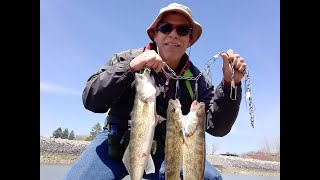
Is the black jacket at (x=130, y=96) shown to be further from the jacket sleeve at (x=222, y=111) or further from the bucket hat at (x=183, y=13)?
the bucket hat at (x=183, y=13)

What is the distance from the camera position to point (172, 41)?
494 centimetres

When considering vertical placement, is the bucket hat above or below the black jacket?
above

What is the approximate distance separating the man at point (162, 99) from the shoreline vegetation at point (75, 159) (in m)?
16.6

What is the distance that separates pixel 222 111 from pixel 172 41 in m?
1.28

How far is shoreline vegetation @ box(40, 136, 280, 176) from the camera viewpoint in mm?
37031

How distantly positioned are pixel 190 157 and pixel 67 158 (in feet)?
122

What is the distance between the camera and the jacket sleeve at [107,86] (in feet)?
14.2

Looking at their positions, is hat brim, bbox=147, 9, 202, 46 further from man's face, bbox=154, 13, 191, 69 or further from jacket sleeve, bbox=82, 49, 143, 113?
jacket sleeve, bbox=82, 49, 143, 113

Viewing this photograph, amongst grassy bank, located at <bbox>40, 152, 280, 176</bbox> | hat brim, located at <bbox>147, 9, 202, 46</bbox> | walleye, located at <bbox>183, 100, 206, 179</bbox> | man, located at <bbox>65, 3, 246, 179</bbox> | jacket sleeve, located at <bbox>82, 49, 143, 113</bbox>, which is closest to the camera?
walleye, located at <bbox>183, 100, 206, 179</bbox>

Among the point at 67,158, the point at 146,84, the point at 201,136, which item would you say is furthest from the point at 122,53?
the point at 67,158

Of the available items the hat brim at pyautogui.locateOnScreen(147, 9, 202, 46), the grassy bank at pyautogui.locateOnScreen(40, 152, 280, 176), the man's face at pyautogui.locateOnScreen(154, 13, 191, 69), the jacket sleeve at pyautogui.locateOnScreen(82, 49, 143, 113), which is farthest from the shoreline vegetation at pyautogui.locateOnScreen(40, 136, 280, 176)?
the jacket sleeve at pyautogui.locateOnScreen(82, 49, 143, 113)

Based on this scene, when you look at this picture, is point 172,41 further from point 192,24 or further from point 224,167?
point 224,167
